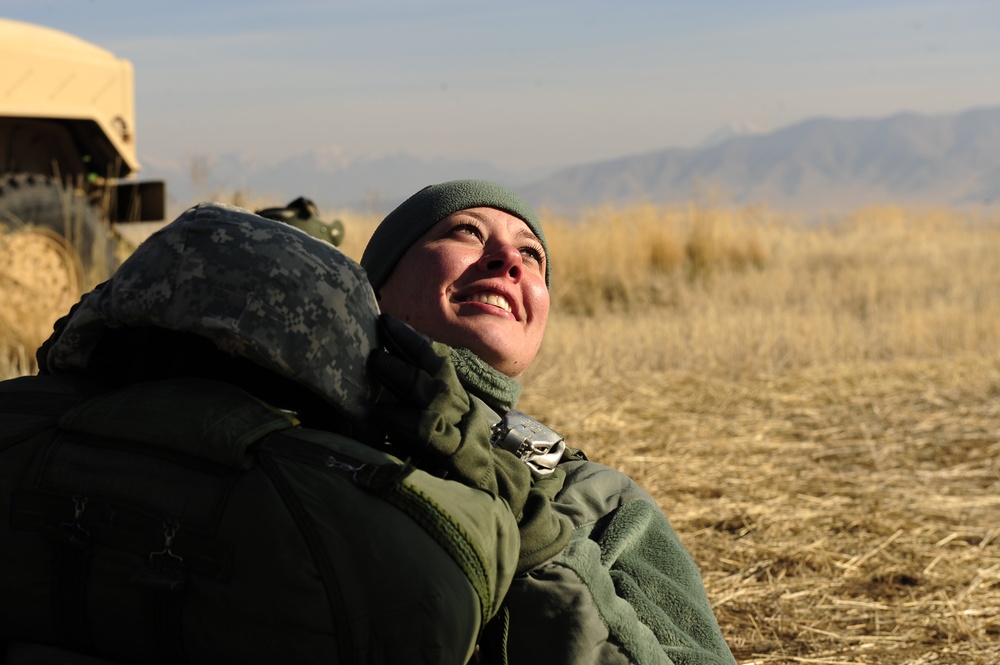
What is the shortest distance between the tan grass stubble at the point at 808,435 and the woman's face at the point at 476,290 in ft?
4.29

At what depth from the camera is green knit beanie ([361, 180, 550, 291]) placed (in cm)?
271

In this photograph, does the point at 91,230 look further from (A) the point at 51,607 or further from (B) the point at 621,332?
(A) the point at 51,607

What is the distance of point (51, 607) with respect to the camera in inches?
60.4

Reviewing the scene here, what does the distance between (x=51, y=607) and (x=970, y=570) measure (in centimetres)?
325

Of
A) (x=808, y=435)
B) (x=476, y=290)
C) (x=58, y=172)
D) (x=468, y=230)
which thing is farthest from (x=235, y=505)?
(x=58, y=172)

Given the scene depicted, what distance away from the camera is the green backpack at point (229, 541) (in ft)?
4.61

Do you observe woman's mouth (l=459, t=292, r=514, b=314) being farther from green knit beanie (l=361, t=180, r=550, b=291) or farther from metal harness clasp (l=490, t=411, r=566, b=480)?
metal harness clasp (l=490, t=411, r=566, b=480)

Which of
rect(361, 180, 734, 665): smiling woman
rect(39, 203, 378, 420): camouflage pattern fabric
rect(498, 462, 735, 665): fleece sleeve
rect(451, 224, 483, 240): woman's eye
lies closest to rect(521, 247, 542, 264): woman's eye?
rect(361, 180, 734, 665): smiling woman

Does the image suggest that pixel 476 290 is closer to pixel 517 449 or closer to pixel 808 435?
pixel 517 449

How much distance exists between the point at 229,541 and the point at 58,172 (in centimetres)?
625

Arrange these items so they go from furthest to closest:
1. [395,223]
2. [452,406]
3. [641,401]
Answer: [641,401] → [395,223] → [452,406]

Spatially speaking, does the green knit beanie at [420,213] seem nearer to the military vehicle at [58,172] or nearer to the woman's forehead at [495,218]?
the woman's forehead at [495,218]

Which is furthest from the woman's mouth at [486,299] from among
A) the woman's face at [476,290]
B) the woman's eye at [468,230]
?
the woman's eye at [468,230]

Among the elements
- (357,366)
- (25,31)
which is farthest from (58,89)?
(357,366)
